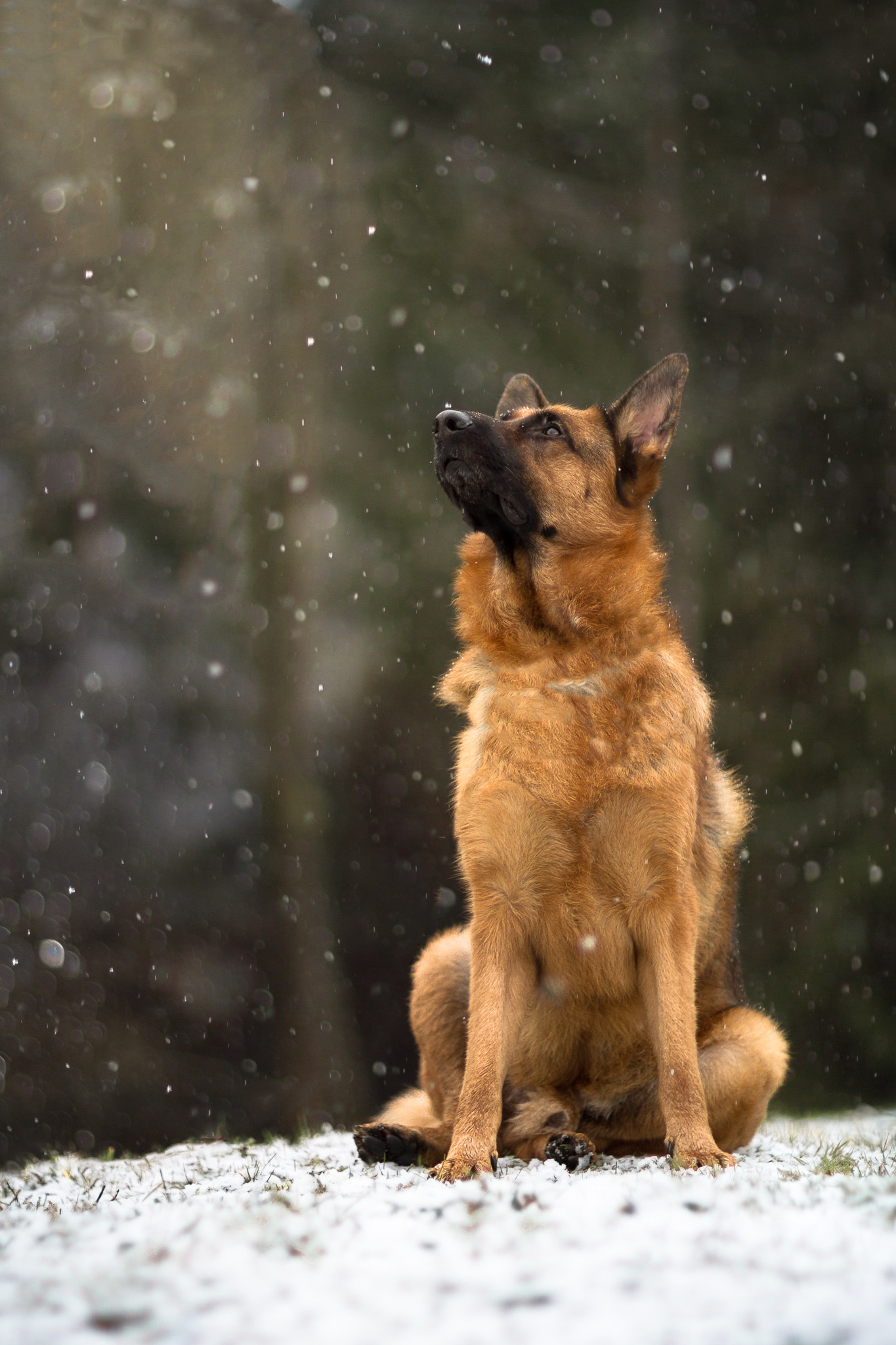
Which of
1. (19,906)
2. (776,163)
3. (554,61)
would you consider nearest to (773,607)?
(776,163)

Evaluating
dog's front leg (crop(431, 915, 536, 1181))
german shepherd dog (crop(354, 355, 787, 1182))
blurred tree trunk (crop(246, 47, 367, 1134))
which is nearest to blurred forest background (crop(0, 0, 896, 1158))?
blurred tree trunk (crop(246, 47, 367, 1134))

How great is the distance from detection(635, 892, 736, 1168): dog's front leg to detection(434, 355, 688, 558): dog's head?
1372mm

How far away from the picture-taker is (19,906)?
6703 millimetres

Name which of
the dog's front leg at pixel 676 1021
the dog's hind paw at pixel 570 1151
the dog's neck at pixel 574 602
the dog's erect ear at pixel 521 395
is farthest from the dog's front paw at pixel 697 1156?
the dog's erect ear at pixel 521 395

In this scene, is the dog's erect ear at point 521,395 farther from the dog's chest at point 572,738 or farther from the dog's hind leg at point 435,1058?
the dog's hind leg at point 435,1058

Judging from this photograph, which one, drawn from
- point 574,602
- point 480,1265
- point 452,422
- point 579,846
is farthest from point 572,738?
point 480,1265

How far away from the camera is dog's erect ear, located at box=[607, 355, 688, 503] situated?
11.4ft

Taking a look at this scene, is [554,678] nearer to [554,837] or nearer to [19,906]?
[554,837]

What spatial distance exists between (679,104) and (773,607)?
4941 mm

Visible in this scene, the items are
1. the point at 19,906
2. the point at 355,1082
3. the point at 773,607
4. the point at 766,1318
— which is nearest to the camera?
the point at 766,1318

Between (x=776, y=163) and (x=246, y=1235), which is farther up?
(x=776, y=163)

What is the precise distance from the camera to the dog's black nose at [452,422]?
3.37 metres

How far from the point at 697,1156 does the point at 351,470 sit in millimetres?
6609

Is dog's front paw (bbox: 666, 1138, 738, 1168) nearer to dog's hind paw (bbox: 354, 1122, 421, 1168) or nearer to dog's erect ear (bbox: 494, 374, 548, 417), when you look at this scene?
dog's hind paw (bbox: 354, 1122, 421, 1168)
